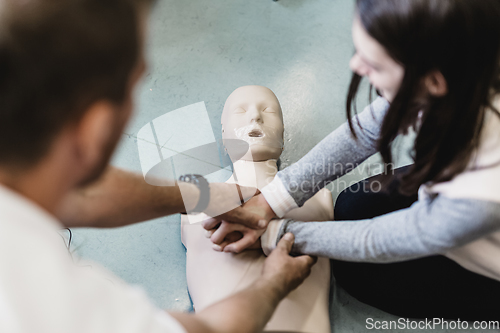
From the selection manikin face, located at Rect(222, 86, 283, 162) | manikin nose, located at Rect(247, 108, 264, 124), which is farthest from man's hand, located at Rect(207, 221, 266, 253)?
manikin nose, located at Rect(247, 108, 264, 124)

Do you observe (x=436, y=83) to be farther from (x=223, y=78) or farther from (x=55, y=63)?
(x=223, y=78)

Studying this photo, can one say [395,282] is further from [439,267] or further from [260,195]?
[260,195]

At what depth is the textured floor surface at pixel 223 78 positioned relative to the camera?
1.22 m

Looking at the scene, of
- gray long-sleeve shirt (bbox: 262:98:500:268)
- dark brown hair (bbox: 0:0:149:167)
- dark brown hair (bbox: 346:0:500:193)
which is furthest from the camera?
gray long-sleeve shirt (bbox: 262:98:500:268)

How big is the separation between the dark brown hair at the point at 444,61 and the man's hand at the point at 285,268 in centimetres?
39

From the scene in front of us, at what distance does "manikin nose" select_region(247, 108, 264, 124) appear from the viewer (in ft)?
3.99

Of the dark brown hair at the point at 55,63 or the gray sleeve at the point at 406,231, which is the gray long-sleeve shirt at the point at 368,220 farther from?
the dark brown hair at the point at 55,63

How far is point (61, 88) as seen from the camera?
0.36 metres

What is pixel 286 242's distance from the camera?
3.14 ft

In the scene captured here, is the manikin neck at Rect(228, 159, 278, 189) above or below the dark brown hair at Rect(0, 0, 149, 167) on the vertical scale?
below

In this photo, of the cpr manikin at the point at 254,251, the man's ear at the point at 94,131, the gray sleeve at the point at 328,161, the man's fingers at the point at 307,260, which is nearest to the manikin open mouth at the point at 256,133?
the cpr manikin at the point at 254,251
